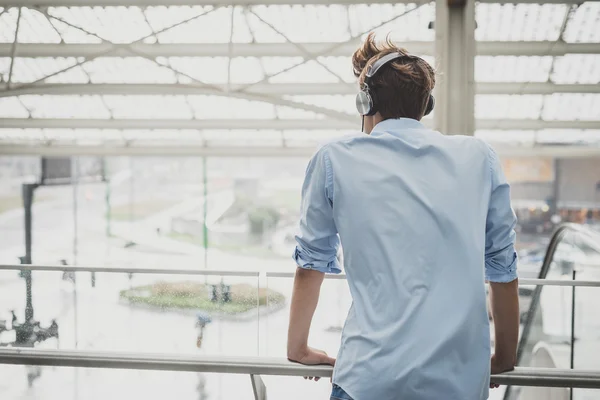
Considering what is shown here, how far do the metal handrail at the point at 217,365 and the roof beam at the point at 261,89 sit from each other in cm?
753

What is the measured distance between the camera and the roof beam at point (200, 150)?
13281 millimetres

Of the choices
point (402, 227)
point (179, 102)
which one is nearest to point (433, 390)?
point (402, 227)

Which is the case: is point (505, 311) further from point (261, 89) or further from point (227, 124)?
point (227, 124)

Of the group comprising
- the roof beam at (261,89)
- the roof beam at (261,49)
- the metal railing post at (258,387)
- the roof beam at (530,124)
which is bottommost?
the metal railing post at (258,387)

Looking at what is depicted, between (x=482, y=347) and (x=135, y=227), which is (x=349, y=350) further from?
(x=135, y=227)

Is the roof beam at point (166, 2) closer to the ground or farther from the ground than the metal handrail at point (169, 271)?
farther from the ground

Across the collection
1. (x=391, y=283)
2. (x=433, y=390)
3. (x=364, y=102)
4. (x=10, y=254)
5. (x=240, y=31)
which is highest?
(x=240, y=31)

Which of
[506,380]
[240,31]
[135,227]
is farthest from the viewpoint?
[135,227]

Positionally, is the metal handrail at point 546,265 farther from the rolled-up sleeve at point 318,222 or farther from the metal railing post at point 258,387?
the rolled-up sleeve at point 318,222

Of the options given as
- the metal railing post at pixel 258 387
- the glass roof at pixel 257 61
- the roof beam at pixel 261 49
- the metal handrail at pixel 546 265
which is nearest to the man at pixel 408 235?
the metal railing post at pixel 258 387

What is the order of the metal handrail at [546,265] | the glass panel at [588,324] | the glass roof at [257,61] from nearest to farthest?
the glass panel at [588,324] < the metal handrail at [546,265] < the glass roof at [257,61]

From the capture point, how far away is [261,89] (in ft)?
34.4

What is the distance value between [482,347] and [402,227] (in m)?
0.26

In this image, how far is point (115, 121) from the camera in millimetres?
12734
